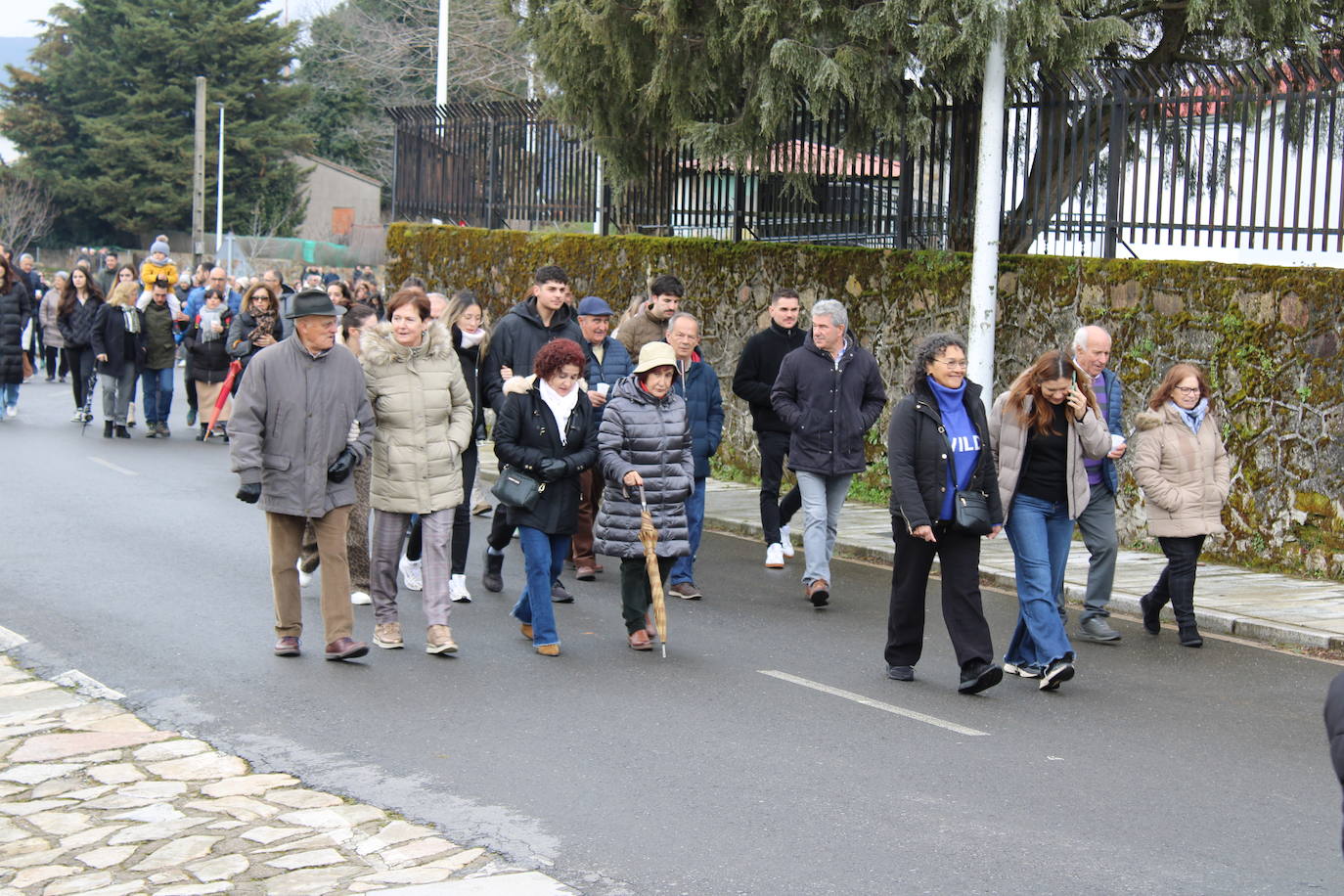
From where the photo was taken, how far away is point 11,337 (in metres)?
20.3

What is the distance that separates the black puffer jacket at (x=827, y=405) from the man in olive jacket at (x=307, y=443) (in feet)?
10.4

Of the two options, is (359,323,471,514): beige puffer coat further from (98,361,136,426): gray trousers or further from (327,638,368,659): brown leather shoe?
(98,361,136,426): gray trousers

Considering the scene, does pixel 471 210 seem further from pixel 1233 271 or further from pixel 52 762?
pixel 52 762

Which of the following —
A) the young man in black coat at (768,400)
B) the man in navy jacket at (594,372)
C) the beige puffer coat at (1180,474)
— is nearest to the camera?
the beige puffer coat at (1180,474)

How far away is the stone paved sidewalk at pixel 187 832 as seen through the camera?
536 cm

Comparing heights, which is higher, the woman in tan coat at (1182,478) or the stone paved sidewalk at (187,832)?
the woman in tan coat at (1182,478)

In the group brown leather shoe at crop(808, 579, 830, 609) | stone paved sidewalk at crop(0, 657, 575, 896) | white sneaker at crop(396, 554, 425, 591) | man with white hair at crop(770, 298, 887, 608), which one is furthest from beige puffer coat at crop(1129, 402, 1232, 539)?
stone paved sidewalk at crop(0, 657, 575, 896)

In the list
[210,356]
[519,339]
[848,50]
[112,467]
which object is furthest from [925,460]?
[210,356]

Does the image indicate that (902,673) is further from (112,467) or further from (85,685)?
(112,467)

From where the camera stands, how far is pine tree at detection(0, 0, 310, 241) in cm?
5644

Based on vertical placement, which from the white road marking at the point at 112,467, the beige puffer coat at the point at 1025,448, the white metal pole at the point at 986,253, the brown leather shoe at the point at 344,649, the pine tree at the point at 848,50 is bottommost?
the brown leather shoe at the point at 344,649

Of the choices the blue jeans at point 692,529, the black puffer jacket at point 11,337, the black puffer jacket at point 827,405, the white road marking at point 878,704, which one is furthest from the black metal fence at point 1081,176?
the black puffer jacket at point 11,337

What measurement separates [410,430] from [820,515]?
293 cm

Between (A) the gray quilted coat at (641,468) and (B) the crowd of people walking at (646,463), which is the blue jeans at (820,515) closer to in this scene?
(B) the crowd of people walking at (646,463)
